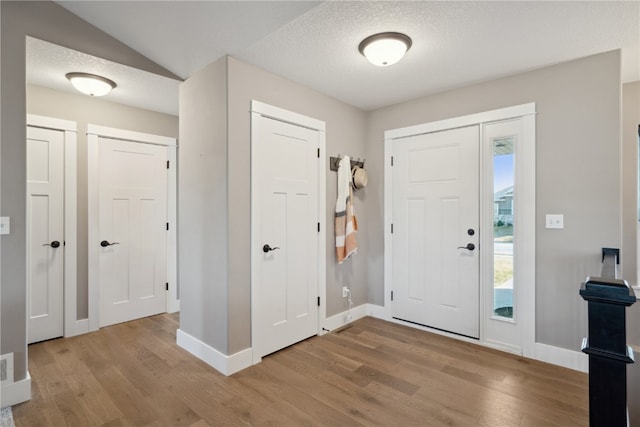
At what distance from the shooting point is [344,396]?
218 centimetres

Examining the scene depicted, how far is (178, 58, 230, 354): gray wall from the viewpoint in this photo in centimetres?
255

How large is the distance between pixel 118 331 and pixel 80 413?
148 centimetres

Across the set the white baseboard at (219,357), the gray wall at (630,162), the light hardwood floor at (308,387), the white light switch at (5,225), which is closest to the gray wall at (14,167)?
the white light switch at (5,225)

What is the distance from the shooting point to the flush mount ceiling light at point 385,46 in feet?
7.29

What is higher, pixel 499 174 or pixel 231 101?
pixel 231 101

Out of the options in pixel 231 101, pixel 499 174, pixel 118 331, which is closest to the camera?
pixel 231 101

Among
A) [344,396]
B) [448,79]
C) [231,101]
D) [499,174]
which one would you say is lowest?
[344,396]

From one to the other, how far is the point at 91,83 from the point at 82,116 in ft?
2.26

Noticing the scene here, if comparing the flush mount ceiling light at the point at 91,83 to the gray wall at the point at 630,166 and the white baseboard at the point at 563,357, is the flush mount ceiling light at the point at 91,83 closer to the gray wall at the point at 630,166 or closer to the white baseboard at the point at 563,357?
the white baseboard at the point at 563,357

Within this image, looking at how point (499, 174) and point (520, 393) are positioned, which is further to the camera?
point (499, 174)

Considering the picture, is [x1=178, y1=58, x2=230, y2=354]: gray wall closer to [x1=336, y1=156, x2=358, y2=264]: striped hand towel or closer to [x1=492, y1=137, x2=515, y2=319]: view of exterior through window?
[x1=336, y1=156, x2=358, y2=264]: striped hand towel

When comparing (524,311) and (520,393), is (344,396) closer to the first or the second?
(520,393)

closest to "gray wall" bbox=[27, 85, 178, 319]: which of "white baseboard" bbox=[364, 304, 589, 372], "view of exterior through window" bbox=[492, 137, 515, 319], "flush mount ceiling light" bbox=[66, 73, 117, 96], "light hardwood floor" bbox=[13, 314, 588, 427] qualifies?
"flush mount ceiling light" bbox=[66, 73, 117, 96]

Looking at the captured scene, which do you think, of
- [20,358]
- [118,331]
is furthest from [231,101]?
[118,331]
